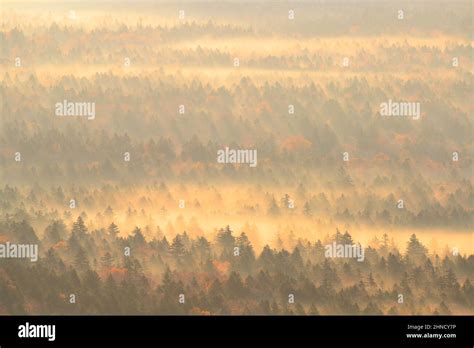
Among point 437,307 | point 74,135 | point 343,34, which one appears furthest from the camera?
point 343,34

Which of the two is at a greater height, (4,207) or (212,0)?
(212,0)

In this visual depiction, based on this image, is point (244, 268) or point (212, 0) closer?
point (244, 268)

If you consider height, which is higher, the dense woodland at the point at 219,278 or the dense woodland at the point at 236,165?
the dense woodland at the point at 236,165

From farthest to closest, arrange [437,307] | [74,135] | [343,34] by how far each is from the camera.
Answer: [343,34]
[74,135]
[437,307]

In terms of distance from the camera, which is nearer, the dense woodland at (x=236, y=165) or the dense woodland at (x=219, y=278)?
the dense woodland at (x=219, y=278)

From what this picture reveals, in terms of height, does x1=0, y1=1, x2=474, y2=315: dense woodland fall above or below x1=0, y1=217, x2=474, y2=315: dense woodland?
above

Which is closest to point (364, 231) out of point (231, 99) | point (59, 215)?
point (231, 99)

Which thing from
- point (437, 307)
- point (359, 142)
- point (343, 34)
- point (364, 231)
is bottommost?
point (437, 307)

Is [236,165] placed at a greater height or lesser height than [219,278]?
greater

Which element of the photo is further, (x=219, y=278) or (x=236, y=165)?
(x=236, y=165)

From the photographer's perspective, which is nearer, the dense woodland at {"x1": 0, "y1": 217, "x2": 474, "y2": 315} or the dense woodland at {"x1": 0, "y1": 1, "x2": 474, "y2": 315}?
the dense woodland at {"x1": 0, "y1": 217, "x2": 474, "y2": 315}

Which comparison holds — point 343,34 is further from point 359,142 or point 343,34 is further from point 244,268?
point 244,268
